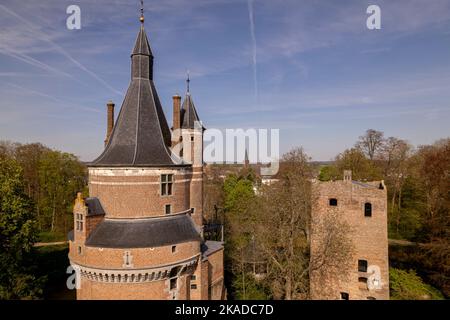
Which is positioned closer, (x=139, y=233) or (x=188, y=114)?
(x=139, y=233)

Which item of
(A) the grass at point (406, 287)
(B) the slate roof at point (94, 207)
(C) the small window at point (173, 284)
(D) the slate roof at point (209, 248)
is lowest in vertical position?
(A) the grass at point (406, 287)

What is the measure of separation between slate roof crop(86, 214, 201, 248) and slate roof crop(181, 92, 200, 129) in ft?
24.1

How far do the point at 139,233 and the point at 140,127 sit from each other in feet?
21.7

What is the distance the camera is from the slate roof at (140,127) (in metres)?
19.0

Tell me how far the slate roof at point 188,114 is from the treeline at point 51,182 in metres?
28.2

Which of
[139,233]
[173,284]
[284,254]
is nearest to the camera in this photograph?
[139,233]

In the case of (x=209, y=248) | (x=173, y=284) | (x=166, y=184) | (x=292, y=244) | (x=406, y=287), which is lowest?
(x=406, y=287)

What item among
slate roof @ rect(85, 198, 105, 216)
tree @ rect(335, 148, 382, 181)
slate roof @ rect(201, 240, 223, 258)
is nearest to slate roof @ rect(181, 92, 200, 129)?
slate roof @ rect(85, 198, 105, 216)

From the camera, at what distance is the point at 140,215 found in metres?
18.5

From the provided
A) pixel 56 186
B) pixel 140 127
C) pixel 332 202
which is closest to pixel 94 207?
pixel 140 127

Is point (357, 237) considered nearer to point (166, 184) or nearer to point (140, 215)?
point (166, 184)

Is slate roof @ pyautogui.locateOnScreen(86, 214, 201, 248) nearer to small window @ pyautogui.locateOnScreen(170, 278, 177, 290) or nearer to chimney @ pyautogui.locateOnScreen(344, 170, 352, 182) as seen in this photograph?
small window @ pyautogui.locateOnScreen(170, 278, 177, 290)

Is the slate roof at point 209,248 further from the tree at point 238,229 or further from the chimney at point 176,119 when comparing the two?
the chimney at point 176,119

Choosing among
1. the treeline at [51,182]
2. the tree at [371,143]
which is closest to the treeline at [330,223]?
the tree at [371,143]
